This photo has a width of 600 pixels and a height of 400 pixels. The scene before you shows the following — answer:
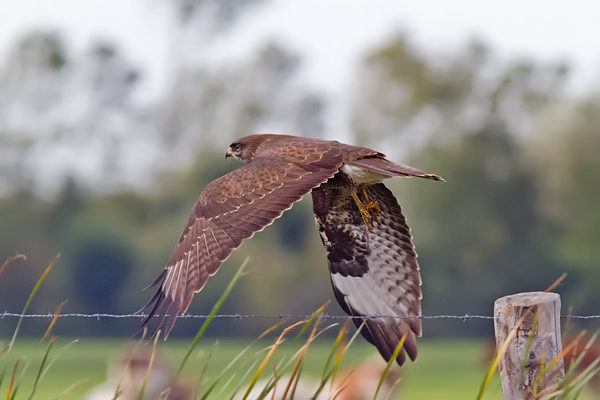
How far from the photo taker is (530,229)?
31.2 metres

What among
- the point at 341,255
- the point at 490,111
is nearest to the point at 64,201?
the point at 490,111

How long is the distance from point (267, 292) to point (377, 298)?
24926 mm

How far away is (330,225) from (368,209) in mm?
328

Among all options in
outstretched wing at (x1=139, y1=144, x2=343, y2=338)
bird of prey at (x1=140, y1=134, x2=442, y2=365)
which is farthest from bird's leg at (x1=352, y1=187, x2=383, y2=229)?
outstretched wing at (x1=139, y1=144, x2=343, y2=338)

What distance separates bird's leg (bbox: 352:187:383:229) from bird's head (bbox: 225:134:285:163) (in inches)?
24.5

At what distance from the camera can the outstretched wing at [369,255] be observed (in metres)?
4.71

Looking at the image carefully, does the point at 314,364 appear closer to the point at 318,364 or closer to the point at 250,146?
the point at 318,364

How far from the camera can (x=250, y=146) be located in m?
5.21

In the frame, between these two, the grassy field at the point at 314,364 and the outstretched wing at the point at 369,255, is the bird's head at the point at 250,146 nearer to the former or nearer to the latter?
the outstretched wing at the point at 369,255

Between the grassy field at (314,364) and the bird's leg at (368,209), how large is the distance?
1510 cm

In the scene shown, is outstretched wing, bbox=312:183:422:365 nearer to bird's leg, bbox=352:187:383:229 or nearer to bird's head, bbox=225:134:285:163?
bird's leg, bbox=352:187:383:229

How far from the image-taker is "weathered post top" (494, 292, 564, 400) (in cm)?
271

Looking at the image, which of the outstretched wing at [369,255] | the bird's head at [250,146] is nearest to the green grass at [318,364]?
the bird's head at [250,146]

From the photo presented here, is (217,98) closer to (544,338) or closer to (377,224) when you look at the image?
(377,224)
